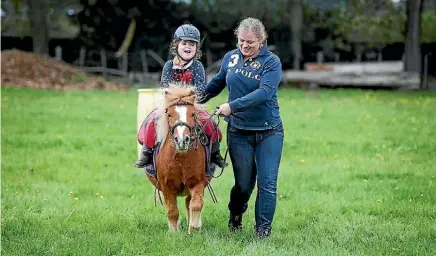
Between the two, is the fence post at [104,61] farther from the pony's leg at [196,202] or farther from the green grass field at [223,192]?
the pony's leg at [196,202]

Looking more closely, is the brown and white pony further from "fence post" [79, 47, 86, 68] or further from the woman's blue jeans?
"fence post" [79, 47, 86, 68]

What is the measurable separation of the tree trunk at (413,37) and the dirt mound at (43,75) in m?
13.9

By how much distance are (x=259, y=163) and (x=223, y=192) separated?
11.2ft

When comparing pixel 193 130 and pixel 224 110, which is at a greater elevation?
pixel 224 110

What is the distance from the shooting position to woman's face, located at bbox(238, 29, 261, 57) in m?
7.29

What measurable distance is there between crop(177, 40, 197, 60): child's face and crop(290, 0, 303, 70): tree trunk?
32.5m

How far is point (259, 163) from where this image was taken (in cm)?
757

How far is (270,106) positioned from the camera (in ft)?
24.8

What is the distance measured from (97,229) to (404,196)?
4449mm

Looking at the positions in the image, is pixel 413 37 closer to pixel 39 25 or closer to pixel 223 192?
pixel 39 25

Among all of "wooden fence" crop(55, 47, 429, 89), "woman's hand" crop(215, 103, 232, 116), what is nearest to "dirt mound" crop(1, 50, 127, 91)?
"wooden fence" crop(55, 47, 429, 89)

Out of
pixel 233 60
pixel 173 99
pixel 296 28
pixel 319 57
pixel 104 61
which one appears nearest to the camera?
pixel 173 99

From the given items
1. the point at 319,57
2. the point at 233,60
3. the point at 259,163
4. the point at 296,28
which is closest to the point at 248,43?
the point at 233,60

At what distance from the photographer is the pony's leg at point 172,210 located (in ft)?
25.0
